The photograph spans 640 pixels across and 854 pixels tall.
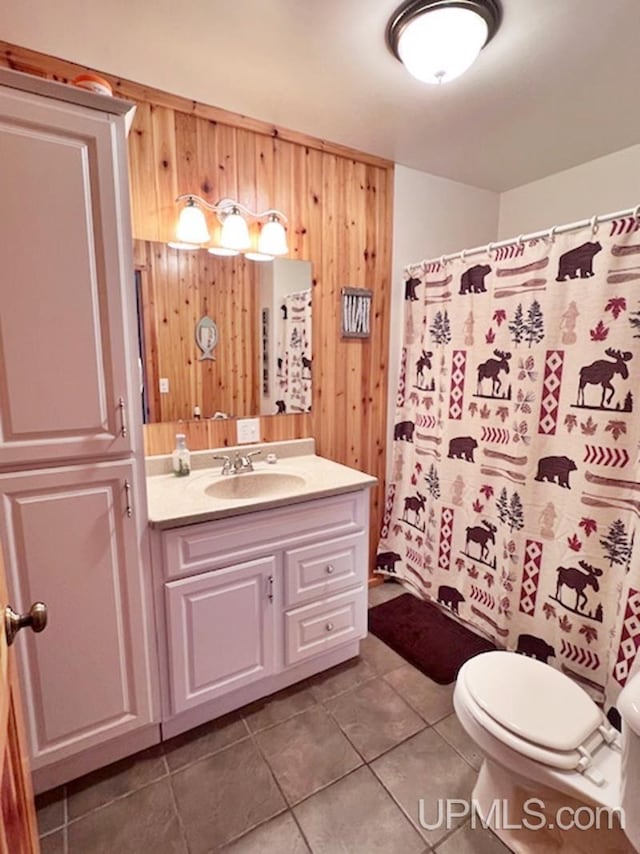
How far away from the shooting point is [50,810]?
4.39ft

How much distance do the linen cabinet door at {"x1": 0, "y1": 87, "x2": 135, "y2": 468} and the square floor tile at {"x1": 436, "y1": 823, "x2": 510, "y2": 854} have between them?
5.02 feet

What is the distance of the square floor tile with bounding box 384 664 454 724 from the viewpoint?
5.67 ft

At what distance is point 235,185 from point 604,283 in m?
1.55

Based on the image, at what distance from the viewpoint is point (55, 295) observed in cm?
115

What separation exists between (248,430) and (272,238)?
89 cm

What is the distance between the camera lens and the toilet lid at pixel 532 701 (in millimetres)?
1168

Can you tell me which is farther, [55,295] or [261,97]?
[261,97]

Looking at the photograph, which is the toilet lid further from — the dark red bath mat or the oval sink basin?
the oval sink basin

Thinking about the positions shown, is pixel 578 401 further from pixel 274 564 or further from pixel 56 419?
pixel 56 419

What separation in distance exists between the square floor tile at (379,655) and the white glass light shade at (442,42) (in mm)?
2284

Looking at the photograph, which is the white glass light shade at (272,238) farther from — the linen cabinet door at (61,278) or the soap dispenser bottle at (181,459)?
the soap dispenser bottle at (181,459)

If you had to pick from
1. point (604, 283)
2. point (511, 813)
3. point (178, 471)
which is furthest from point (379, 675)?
point (604, 283)

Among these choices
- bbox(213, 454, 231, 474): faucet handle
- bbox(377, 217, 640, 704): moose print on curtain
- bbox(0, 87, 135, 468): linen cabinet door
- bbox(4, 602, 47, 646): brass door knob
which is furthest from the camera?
bbox(213, 454, 231, 474): faucet handle
